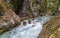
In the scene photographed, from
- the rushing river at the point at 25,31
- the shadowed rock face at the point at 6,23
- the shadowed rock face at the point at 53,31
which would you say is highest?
the shadowed rock face at the point at 53,31

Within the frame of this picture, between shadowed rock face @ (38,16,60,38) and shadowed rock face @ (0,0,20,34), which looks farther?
shadowed rock face @ (0,0,20,34)

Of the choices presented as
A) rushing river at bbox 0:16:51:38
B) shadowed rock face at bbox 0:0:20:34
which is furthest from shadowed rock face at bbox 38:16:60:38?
shadowed rock face at bbox 0:0:20:34

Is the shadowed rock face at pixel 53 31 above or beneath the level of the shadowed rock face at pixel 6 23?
above

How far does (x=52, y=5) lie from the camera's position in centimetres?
1609

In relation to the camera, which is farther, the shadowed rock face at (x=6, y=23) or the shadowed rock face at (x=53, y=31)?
the shadowed rock face at (x=6, y=23)

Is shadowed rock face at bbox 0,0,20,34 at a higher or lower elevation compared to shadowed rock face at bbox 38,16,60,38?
lower

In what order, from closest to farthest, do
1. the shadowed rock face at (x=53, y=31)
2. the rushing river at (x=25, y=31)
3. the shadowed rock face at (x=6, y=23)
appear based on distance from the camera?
the shadowed rock face at (x=53, y=31) < the rushing river at (x=25, y=31) < the shadowed rock face at (x=6, y=23)

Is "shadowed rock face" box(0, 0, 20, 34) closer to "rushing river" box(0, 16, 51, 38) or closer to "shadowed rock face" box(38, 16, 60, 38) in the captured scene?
"rushing river" box(0, 16, 51, 38)

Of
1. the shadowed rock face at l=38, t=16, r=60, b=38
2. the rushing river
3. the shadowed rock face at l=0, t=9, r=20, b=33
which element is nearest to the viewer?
the shadowed rock face at l=38, t=16, r=60, b=38

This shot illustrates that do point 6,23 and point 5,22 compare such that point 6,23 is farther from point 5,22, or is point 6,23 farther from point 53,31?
point 53,31

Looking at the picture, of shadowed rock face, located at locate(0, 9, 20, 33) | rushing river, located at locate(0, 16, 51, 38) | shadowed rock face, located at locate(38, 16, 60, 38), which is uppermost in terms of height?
shadowed rock face, located at locate(38, 16, 60, 38)

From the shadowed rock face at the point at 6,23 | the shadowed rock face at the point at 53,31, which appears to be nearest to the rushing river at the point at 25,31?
the shadowed rock face at the point at 6,23

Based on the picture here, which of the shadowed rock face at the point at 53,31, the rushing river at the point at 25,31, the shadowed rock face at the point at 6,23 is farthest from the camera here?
the shadowed rock face at the point at 6,23

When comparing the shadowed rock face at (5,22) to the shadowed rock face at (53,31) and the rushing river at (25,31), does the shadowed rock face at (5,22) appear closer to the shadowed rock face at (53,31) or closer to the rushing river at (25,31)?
the rushing river at (25,31)
